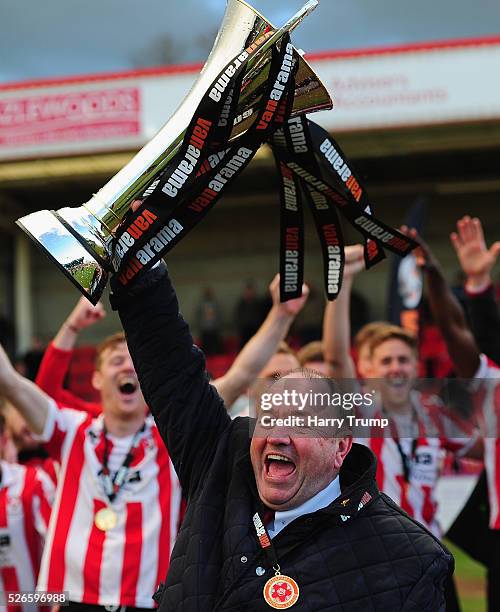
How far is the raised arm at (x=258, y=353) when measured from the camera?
3.45 m

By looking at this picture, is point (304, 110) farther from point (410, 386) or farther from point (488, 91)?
point (488, 91)

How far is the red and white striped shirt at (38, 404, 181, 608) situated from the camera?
330cm

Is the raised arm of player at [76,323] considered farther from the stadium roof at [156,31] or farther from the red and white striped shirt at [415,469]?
the stadium roof at [156,31]

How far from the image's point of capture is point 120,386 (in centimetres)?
349

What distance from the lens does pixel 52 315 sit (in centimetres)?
1670

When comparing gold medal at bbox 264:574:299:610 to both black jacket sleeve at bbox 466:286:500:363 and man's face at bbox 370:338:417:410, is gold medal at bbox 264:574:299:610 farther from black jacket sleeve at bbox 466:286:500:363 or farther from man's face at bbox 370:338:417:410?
black jacket sleeve at bbox 466:286:500:363

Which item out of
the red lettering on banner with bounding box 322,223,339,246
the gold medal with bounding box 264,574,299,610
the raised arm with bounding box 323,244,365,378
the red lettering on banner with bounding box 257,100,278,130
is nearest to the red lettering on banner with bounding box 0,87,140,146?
the raised arm with bounding box 323,244,365,378

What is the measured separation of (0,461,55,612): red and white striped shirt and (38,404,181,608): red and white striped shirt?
0.38 meters

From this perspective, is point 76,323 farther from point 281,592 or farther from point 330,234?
point 281,592

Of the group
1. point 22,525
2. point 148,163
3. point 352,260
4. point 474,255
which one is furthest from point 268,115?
point 22,525

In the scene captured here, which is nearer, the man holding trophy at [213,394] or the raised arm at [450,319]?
the man holding trophy at [213,394]

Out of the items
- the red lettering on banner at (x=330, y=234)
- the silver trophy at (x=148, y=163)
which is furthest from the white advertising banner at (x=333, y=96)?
the silver trophy at (x=148, y=163)

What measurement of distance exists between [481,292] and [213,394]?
1817mm

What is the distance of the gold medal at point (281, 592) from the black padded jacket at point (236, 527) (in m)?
0.01
